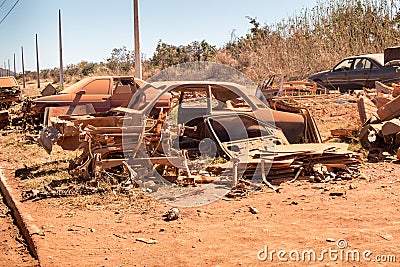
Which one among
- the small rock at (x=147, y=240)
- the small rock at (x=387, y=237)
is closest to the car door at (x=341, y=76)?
the small rock at (x=387, y=237)

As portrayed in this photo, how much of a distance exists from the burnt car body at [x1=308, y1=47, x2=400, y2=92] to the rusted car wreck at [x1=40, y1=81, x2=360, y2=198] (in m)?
9.62

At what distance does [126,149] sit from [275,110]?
2927 millimetres

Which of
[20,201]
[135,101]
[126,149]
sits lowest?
[20,201]

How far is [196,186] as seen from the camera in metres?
7.35

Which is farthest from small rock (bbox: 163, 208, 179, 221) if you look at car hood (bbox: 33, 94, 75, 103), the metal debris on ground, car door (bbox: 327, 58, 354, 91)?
car door (bbox: 327, 58, 354, 91)

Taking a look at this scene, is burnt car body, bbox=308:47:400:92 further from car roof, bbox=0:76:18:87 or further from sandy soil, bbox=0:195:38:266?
sandy soil, bbox=0:195:38:266

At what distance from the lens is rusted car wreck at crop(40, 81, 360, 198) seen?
7.59m

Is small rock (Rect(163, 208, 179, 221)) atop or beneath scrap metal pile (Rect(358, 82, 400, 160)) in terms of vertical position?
beneath

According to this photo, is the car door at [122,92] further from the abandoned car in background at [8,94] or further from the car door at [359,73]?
the abandoned car in background at [8,94]

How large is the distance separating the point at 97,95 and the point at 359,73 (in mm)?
9694

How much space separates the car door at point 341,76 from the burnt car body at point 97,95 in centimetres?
825

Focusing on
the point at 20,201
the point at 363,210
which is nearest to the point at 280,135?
the point at 363,210

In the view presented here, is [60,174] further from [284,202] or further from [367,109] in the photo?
[367,109]

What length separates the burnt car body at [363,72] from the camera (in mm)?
17156
